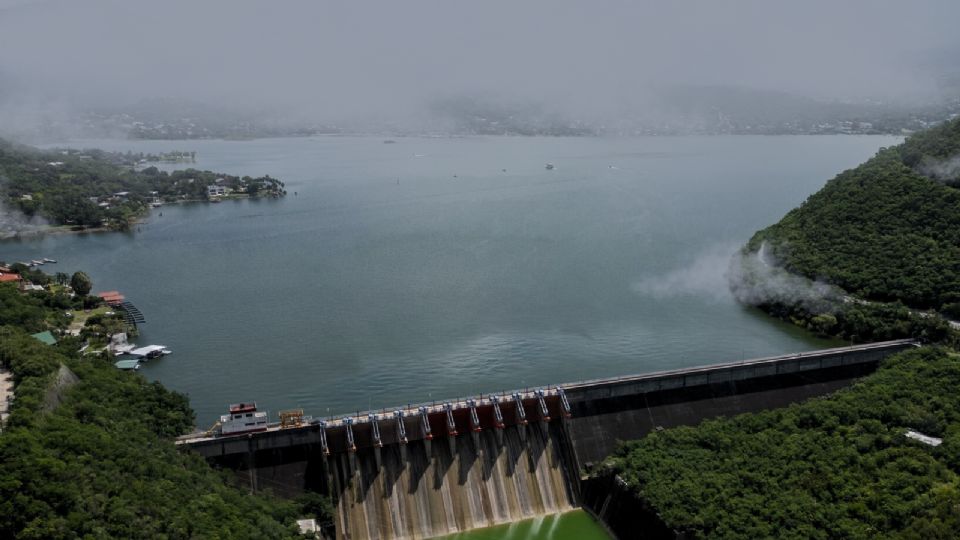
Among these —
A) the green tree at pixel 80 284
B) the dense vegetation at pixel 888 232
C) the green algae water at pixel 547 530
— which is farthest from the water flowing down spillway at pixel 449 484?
the green tree at pixel 80 284

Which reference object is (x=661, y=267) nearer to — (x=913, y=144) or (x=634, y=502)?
(x=913, y=144)

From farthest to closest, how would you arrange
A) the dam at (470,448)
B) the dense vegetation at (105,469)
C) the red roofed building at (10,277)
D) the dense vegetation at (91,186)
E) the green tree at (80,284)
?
the dense vegetation at (91,186)
the green tree at (80,284)
the red roofed building at (10,277)
the dam at (470,448)
the dense vegetation at (105,469)

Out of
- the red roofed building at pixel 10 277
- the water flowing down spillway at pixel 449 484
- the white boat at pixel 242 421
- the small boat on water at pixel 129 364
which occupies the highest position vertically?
the red roofed building at pixel 10 277

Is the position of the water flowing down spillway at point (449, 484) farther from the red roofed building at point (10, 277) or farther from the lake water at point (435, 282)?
the red roofed building at point (10, 277)

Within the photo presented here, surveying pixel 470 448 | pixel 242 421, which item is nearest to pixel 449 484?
pixel 470 448

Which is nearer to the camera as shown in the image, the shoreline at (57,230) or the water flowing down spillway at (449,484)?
the water flowing down spillway at (449,484)

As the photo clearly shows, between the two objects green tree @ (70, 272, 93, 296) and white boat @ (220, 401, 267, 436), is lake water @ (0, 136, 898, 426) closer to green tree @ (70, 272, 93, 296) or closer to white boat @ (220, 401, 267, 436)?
green tree @ (70, 272, 93, 296)
